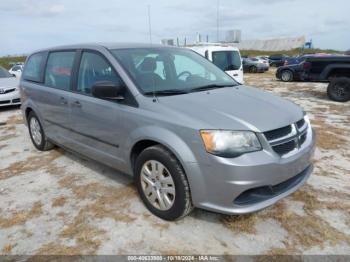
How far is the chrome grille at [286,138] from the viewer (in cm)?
270

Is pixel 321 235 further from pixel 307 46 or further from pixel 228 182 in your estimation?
pixel 307 46

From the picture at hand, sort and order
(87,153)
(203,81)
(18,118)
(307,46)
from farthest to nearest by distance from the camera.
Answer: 1. (307,46)
2. (18,118)
3. (87,153)
4. (203,81)

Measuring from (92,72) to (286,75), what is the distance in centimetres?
1459

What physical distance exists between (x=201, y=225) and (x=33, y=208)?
1.86m

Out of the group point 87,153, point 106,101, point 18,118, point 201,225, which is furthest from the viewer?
point 18,118

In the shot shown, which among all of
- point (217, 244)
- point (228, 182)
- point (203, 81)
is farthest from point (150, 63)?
point (217, 244)

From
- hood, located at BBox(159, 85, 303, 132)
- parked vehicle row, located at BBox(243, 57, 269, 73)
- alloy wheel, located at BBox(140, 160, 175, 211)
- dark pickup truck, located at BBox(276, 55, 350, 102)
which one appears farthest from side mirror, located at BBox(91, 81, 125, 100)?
parked vehicle row, located at BBox(243, 57, 269, 73)

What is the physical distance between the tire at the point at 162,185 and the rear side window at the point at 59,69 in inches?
68.5

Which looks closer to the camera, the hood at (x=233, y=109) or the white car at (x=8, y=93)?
the hood at (x=233, y=109)

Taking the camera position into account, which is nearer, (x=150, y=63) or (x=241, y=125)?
(x=241, y=125)

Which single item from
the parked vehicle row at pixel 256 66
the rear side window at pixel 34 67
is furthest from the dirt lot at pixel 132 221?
the parked vehicle row at pixel 256 66

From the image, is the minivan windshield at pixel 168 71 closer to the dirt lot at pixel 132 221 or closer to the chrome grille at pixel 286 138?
the chrome grille at pixel 286 138

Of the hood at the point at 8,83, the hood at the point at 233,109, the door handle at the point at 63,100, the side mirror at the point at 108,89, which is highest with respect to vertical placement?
the side mirror at the point at 108,89

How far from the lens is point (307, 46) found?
180 feet
